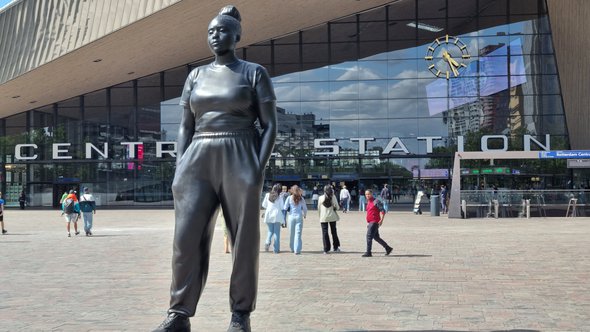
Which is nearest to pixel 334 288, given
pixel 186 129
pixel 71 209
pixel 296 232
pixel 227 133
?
pixel 186 129

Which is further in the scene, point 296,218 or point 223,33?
point 296,218

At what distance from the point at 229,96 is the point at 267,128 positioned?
Answer: 0.40 metres

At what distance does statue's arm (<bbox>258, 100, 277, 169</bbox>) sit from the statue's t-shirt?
5cm

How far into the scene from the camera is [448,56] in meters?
38.9

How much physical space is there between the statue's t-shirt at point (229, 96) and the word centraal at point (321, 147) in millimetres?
34650

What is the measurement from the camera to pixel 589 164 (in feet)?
103

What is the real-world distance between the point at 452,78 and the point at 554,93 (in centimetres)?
579

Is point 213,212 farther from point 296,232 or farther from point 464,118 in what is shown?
point 464,118

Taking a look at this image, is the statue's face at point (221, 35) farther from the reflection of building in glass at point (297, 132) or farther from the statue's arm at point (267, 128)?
the reflection of building in glass at point (297, 132)

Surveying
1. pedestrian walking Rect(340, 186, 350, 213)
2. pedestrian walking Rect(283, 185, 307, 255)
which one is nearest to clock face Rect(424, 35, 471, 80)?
pedestrian walking Rect(340, 186, 350, 213)

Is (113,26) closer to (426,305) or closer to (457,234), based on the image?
(457,234)

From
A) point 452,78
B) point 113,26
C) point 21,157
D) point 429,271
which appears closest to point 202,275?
point 429,271

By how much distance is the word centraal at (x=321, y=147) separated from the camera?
38.7 m

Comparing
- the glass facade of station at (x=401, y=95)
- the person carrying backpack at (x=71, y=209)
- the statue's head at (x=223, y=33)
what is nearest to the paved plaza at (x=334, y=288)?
the statue's head at (x=223, y=33)
